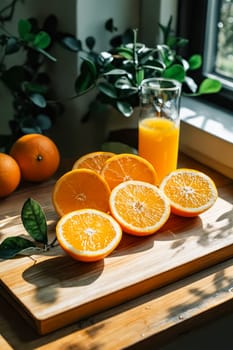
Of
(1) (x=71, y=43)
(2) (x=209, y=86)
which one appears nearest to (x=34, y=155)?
(1) (x=71, y=43)

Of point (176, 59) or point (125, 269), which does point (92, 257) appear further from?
point (176, 59)

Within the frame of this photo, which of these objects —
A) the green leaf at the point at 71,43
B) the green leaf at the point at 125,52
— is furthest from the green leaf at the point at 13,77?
the green leaf at the point at 125,52

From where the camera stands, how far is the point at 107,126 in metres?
1.58

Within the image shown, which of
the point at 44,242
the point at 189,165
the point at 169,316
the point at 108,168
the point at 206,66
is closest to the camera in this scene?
the point at 169,316

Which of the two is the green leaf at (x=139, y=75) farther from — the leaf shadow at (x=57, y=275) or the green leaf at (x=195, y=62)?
the leaf shadow at (x=57, y=275)

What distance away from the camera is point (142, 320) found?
0.97 metres

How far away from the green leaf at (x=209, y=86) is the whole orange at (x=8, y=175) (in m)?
0.45

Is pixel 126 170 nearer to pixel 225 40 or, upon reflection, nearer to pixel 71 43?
pixel 71 43

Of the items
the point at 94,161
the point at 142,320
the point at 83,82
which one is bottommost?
the point at 142,320

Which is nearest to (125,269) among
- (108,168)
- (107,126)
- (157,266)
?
(157,266)

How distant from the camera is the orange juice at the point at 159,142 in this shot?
125 cm

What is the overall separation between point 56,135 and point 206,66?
15.5 inches

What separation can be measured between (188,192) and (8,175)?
338mm

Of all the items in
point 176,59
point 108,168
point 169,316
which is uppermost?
point 176,59
